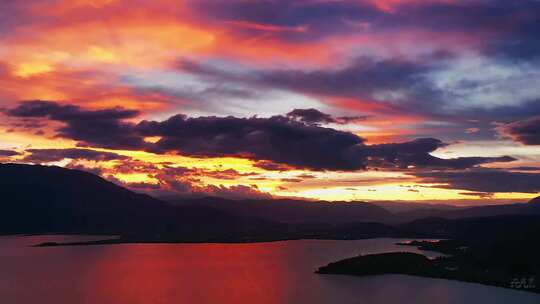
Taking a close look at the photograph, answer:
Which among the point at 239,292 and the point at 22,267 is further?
the point at 22,267

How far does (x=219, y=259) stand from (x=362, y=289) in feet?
163

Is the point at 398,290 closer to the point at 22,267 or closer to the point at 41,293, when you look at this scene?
the point at 41,293

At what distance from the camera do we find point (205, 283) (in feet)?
275

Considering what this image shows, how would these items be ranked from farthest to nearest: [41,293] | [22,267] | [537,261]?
[22,267] → [537,261] → [41,293]

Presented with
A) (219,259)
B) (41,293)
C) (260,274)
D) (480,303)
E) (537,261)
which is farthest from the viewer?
(219,259)

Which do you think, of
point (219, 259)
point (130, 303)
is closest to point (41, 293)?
point (130, 303)

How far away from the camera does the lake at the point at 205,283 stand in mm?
69312

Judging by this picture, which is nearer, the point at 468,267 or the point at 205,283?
the point at 205,283

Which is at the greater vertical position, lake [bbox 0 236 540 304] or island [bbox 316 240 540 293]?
island [bbox 316 240 540 293]

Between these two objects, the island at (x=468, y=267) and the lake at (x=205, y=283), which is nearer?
the lake at (x=205, y=283)

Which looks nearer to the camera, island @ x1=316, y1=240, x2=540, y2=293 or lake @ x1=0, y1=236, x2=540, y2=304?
lake @ x1=0, y1=236, x2=540, y2=304

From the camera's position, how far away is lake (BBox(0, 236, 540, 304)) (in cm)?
6931

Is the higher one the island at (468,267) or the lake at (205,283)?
the island at (468,267)

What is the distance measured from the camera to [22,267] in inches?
3962
